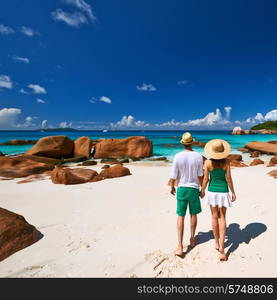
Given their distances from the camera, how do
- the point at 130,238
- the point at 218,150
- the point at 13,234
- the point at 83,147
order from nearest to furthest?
the point at 218,150 → the point at 13,234 → the point at 130,238 → the point at 83,147

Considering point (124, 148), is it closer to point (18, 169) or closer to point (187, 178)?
point (18, 169)

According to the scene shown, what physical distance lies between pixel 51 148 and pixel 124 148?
7.66 metres

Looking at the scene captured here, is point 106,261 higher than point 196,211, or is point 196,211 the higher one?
point 196,211

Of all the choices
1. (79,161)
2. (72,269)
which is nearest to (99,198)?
(72,269)

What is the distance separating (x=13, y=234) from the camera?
10.2ft

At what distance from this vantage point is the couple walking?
8.66 ft

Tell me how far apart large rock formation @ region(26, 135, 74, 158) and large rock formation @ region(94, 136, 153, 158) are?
330 cm

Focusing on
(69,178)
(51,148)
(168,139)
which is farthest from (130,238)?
(168,139)

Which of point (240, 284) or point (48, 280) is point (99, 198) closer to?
point (48, 280)

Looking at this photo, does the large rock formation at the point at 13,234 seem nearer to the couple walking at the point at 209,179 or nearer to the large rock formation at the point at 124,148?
the couple walking at the point at 209,179

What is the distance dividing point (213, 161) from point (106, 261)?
2.33 m

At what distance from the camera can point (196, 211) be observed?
2814mm

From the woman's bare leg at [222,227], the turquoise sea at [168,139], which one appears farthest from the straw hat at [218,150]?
the turquoise sea at [168,139]

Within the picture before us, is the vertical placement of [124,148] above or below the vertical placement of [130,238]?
above
